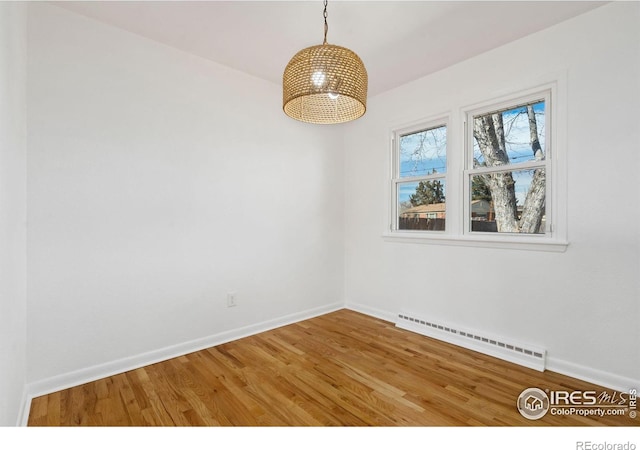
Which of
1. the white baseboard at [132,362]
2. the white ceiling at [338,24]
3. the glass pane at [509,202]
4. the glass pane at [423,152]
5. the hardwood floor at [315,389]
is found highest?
the white ceiling at [338,24]

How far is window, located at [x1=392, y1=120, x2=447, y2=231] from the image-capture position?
3121 millimetres

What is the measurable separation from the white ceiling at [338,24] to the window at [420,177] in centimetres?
74

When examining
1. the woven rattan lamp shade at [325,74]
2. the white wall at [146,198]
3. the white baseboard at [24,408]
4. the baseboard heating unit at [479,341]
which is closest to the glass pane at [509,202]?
the baseboard heating unit at [479,341]

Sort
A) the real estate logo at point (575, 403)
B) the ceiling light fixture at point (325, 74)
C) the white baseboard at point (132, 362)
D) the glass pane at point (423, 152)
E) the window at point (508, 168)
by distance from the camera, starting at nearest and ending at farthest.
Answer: the ceiling light fixture at point (325, 74)
the real estate logo at point (575, 403)
the white baseboard at point (132, 362)
the window at point (508, 168)
the glass pane at point (423, 152)

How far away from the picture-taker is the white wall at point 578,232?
201cm

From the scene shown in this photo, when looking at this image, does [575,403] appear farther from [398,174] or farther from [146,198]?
[146,198]

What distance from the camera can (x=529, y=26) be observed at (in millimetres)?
2309

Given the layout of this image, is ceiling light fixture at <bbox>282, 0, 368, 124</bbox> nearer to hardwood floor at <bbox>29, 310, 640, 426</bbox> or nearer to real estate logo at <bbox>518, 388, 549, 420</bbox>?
hardwood floor at <bbox>29, 310, 640, 426</bbox>

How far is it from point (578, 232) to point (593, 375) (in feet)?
3.26

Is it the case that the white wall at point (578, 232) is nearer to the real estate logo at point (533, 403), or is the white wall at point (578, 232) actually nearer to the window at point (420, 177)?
the window at point (420, 177)

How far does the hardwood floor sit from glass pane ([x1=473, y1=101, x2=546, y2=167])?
5.54ft

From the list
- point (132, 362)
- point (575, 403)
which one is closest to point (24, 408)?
point (132, 362)

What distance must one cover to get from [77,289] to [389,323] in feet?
9.18
